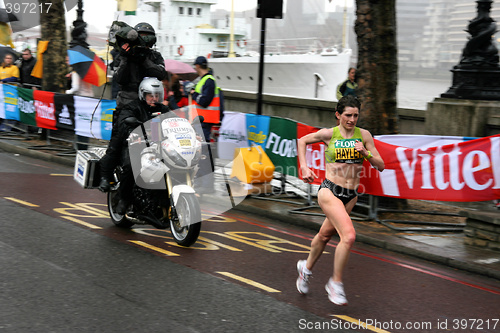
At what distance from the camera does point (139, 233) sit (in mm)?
7742

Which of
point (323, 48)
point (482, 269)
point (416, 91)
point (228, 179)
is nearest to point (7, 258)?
point (482, 269)

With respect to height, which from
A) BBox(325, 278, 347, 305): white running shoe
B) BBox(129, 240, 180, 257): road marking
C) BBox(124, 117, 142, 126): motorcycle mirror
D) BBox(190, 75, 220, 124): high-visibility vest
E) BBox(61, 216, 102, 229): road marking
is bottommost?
BBox(61, 216, 102, 229): road marking

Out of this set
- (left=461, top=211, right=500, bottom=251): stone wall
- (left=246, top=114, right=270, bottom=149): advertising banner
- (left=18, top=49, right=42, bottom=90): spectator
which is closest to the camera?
(left=461, top=211, right=500, bottom=251): stone wall

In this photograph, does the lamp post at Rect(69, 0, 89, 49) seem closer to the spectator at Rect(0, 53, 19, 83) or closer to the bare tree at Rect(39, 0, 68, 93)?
the spectator at Rect(0, 53, 19, 83)

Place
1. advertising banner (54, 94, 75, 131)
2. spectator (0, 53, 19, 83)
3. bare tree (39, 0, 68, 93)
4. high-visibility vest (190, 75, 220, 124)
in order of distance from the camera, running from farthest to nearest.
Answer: spectator (0, 53, 19, 83) < bare tree (39, 0, 68, 93) < advertising banner (54, 94, 75, 131) < high-visibility vest (190, 75, 220, 124)

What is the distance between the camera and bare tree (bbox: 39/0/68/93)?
16.4 m

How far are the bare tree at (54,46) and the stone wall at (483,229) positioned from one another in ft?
39.4

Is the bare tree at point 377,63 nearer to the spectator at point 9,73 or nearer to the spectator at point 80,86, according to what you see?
the spectator at point 80,86

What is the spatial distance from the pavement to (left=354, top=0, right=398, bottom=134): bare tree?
140 cm

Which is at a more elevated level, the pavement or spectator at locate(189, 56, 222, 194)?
spectator at locate(189, 56, 222, 194)

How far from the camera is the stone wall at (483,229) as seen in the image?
24.1 ft

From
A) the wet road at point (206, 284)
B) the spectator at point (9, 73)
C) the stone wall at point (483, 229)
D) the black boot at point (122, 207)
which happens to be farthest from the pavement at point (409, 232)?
the spectator at point (9, 73)

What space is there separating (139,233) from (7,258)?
1.90 metres

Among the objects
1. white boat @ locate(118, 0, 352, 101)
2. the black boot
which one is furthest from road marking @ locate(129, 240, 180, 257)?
white boat @ locate(118, 0, 352, 101)
